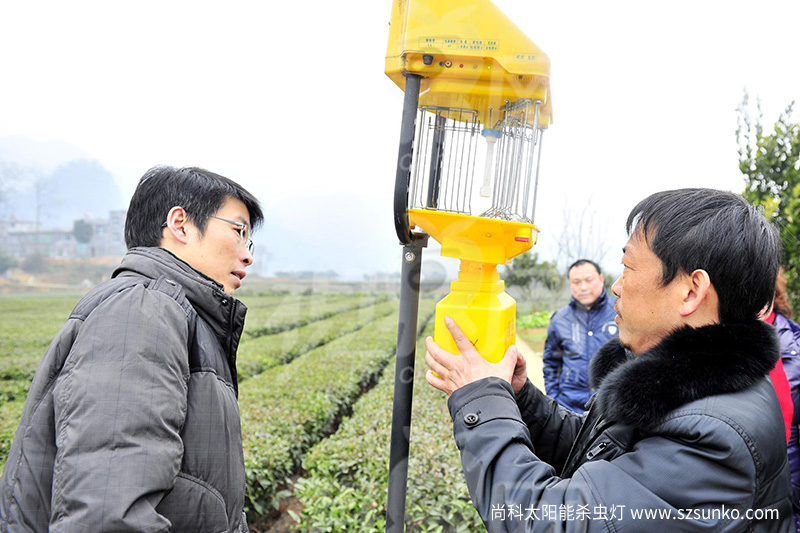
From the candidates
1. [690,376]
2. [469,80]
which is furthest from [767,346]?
[469,80]

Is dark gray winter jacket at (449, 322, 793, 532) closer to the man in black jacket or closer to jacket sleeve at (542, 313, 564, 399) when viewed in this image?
the man in black jacket

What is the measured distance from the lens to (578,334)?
13.7 feet

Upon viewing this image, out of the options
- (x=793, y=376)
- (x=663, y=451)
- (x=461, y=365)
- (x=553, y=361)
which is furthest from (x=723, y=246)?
(x=553, y=361)

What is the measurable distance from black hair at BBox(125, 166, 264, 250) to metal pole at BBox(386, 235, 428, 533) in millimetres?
603

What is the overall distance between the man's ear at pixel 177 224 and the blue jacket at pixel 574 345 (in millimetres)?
3291

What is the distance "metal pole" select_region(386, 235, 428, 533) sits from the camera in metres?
1.51

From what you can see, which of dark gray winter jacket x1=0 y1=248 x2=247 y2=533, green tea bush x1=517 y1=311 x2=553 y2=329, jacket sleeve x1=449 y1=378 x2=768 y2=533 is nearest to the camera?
jacket sleeve x1=449 y1=378 x2=768 y2=533

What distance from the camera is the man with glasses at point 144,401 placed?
110 cm

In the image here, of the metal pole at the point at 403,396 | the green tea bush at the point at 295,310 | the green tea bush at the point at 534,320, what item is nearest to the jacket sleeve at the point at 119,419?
the metal pole at the point at 403,396

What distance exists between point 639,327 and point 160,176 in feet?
4.51

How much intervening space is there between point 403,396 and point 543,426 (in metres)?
0.46

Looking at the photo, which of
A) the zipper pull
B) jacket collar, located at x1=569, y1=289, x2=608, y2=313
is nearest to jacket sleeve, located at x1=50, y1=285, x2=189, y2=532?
the zipper pull

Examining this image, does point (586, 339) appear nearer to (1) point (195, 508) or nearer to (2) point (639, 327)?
(2) point (639, 327)

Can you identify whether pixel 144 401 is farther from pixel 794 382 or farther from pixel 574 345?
pixel 574 345
